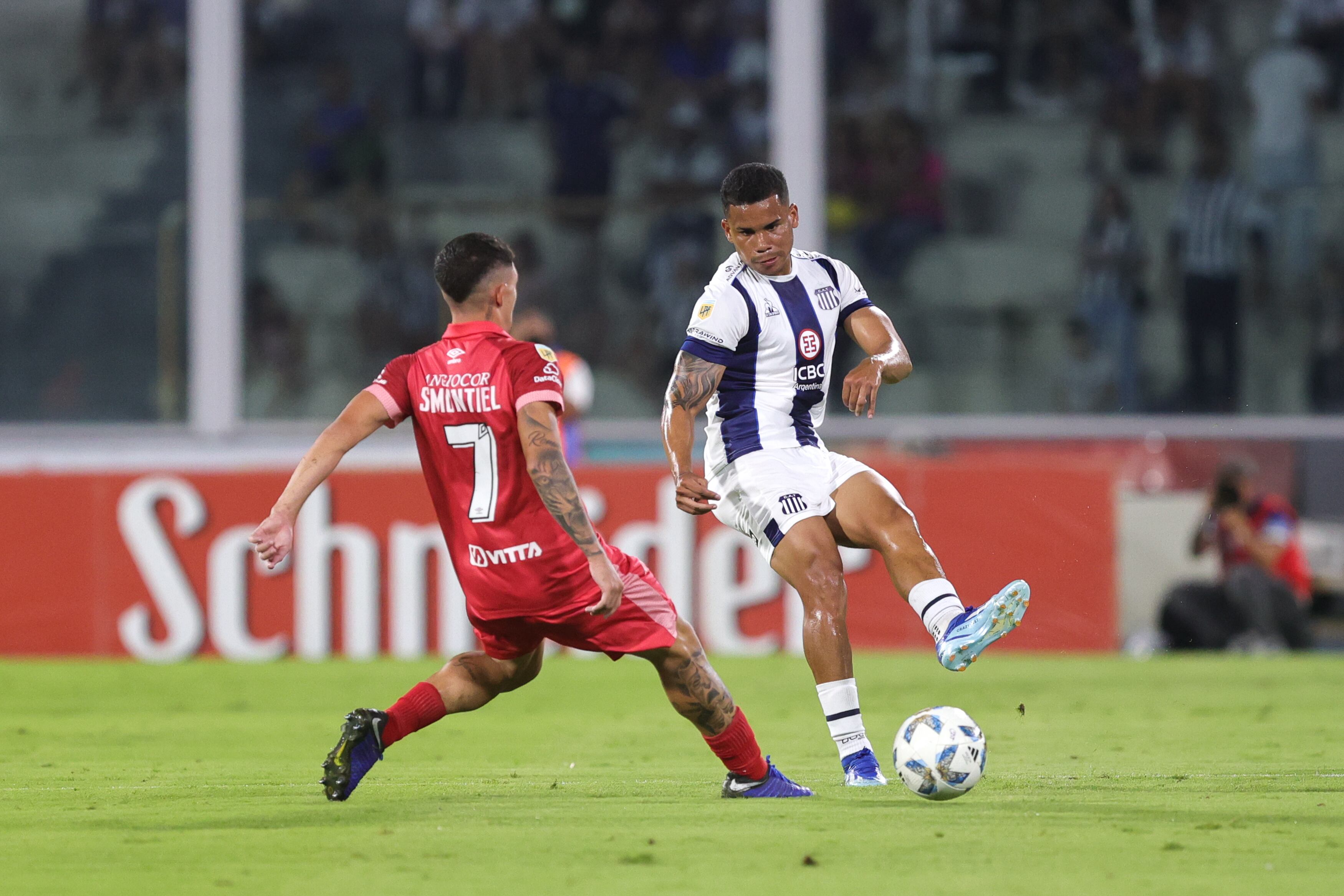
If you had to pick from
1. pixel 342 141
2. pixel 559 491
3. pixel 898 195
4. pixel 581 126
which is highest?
pixel 581 126

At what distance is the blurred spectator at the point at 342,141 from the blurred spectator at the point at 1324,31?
7.75 m

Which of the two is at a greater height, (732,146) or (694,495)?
(732,146)

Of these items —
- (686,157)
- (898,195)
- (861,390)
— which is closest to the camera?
(861,390)

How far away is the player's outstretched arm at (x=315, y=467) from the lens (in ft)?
15.8

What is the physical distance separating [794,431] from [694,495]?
73 cm

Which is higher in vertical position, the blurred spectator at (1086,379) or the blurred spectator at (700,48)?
the blurred spectator at (700,48)

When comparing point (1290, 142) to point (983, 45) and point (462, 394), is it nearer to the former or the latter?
point (983, 45)

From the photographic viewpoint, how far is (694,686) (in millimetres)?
5184

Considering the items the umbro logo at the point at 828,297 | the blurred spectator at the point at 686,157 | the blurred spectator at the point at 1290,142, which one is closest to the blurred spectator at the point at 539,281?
the blurred spectator at the point at 686,157

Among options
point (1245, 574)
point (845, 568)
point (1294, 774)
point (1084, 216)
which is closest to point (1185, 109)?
point (1084, 216)

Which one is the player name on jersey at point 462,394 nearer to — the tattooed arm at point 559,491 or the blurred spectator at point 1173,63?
the tattooed arm at point 559,491

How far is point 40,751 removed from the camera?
702 cm

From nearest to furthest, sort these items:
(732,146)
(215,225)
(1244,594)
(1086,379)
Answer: (1244,594) → (1086,379) → (215,225) → (732,146)

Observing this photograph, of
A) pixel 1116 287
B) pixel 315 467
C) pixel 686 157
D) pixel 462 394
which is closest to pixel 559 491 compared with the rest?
pixel 462 394
